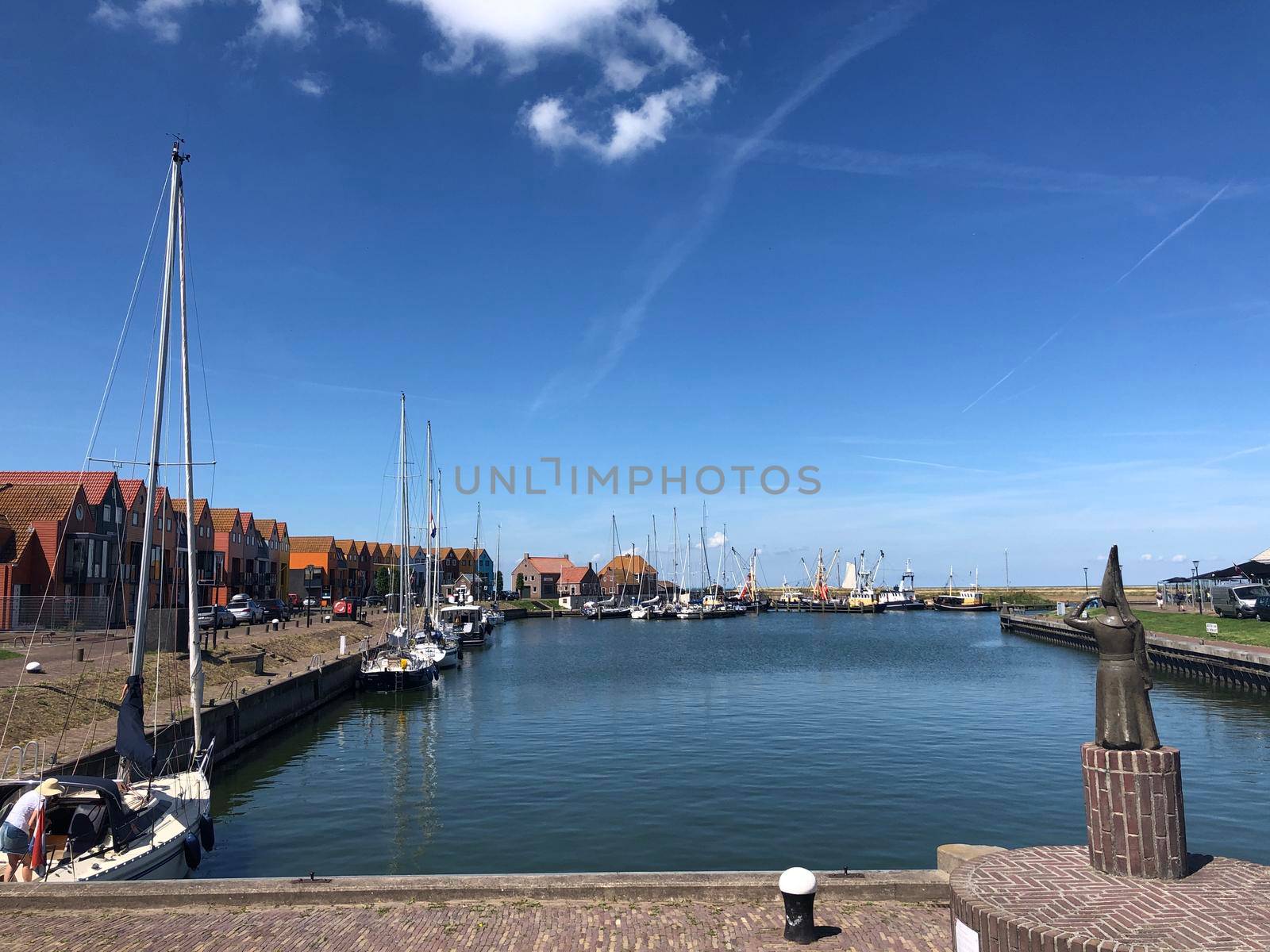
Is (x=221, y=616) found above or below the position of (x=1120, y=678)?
below

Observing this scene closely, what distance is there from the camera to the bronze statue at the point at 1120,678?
34.8 feet

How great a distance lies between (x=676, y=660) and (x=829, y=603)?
116240 millimetres

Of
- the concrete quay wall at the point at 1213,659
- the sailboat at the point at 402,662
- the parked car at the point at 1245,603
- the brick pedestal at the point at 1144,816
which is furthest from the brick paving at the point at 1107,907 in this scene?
the parked car at the point at 1245,603

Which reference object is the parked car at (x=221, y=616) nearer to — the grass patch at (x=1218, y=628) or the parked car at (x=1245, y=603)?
the grass patch at (x=1218, y=628)

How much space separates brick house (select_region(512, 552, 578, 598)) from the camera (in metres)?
189

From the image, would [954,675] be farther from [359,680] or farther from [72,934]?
[72,934]

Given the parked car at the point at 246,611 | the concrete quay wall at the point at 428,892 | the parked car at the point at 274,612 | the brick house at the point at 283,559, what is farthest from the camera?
the brick house at the point at 283,559

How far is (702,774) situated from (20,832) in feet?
64.2

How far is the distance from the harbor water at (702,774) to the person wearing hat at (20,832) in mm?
5701

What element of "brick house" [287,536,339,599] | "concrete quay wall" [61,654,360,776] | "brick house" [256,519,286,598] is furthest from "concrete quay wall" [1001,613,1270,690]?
"brick house" [287,536,339,599]

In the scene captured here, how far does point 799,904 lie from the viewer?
1082 centimetres

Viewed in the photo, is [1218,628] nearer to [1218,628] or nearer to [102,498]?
[1218,628]

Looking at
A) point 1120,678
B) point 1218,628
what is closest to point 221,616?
point 1120,678

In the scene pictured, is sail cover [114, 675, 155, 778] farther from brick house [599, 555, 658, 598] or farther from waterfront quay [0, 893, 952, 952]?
brick house [599, 555, 658, 598]
